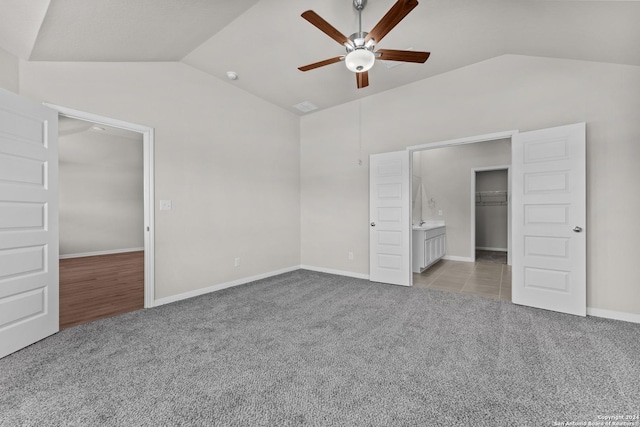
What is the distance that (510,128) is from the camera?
3.43m

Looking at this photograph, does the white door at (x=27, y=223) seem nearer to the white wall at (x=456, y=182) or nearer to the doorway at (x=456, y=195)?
Result: the doorway at (x=456, y=195)

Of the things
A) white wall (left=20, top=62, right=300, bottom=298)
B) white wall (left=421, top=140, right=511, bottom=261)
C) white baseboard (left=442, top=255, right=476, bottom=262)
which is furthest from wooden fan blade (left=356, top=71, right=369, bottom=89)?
white baseboard (left=442, top=255, right=476, bottom=262)

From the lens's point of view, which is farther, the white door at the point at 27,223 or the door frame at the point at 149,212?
the door frame at the point at 149,212

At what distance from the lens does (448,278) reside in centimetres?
467

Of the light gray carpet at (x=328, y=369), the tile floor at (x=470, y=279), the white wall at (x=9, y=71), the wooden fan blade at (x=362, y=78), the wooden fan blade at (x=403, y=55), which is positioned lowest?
the light gray carpet at (x=328, y=369)

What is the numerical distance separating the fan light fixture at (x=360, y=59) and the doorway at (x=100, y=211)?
369 cm

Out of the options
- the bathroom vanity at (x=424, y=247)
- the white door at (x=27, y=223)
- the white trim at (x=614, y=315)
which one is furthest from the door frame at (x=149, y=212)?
the white trim at (x=614, y=315)

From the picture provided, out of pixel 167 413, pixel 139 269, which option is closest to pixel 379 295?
pixel 167 413

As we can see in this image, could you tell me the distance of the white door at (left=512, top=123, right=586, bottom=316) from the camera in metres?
2.97

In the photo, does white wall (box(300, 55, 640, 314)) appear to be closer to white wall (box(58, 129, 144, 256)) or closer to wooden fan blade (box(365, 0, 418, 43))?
wooden fan blade (box(365, 0, 418, 43))

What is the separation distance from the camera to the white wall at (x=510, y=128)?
2867mm

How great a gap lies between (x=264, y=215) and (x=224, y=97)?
77.0 inches

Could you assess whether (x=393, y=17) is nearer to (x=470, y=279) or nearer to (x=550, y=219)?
(x=550, y=219)

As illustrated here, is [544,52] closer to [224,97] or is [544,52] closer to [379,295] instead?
[379,295]
